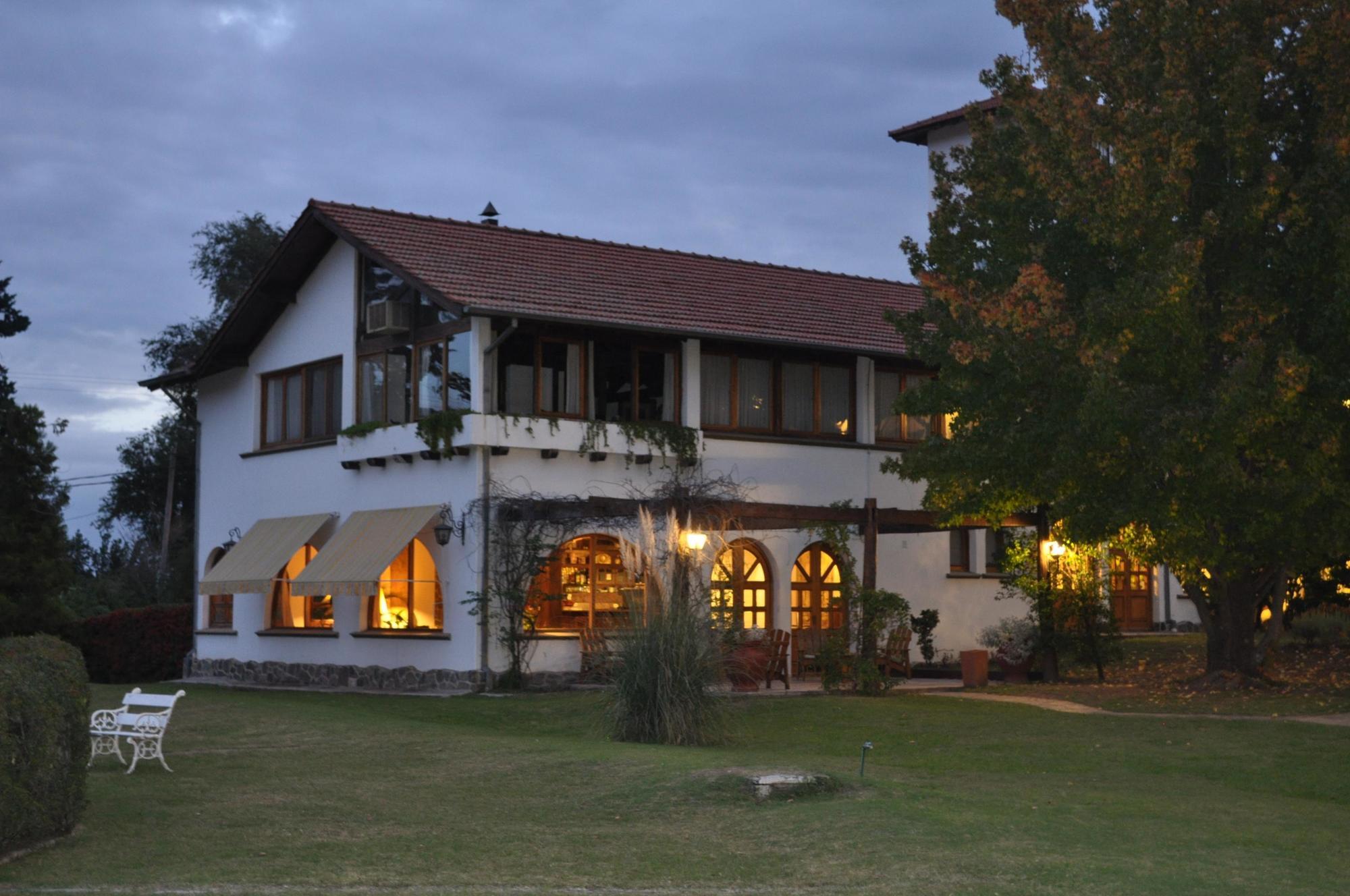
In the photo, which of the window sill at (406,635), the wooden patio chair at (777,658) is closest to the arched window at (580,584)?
the window sill at (406,635)

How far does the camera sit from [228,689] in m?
25.9

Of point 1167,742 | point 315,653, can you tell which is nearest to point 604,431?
point 315,653

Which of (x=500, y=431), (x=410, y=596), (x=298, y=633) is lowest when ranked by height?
(x=298, y=633)

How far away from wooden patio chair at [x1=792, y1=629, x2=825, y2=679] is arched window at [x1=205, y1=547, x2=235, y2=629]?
33.3ft

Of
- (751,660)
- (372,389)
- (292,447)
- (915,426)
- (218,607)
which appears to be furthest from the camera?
(218,607)

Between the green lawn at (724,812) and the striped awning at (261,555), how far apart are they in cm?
796

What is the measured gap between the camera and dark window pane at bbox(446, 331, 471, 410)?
77.3 ft

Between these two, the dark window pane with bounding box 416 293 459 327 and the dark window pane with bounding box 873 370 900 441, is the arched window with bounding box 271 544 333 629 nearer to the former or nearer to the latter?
the dark window pane with bounding box 416 293 459 327

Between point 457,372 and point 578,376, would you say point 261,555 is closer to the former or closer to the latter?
point 457,372

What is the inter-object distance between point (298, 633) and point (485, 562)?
522 centimetres

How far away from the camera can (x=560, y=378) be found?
79.2ft

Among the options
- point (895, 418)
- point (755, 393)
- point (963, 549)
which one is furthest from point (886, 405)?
point (963, 549)

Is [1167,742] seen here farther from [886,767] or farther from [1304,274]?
[1304,274]

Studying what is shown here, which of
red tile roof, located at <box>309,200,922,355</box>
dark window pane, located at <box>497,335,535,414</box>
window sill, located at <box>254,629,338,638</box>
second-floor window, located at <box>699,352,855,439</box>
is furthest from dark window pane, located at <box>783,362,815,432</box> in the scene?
window sill, located at <box>254,629,338,638</box>
